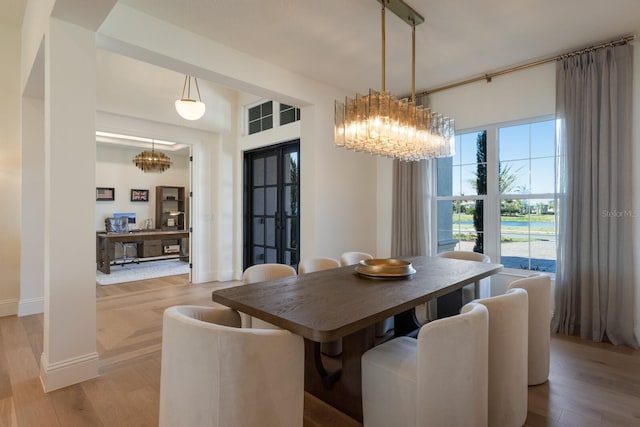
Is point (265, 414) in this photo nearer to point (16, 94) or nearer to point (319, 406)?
point (319, 406)

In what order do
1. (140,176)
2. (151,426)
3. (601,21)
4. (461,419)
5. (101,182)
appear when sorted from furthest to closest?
1. (140,176)
2. (101,182)
3. (601,21)
4. (151,426)
5. (461,419)

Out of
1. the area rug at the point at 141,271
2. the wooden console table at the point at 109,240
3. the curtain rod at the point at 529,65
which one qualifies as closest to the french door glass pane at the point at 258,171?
the area rug at the point at 141,271

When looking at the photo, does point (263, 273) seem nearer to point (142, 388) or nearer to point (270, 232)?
point (142, 388)

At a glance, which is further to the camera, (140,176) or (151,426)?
(140,176)

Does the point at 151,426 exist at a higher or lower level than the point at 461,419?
lower

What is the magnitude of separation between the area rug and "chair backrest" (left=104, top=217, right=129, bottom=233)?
0.81 metres

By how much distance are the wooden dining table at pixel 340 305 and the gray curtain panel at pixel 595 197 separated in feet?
3.99

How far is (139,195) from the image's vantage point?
8.67 meters

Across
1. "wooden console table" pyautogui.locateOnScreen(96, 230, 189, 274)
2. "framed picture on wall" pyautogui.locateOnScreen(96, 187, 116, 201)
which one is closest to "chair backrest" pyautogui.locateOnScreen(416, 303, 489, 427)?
"wooden console table" pyautogui.locateOnScreen(96, 230, 189, 274)

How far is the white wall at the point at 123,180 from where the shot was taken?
8.05 metres

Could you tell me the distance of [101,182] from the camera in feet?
26.3

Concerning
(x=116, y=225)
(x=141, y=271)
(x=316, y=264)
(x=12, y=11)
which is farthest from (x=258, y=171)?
(x=116, y=225)

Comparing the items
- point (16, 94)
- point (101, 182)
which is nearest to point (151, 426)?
point (16, 94)

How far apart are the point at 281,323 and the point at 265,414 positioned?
0.35 meters
